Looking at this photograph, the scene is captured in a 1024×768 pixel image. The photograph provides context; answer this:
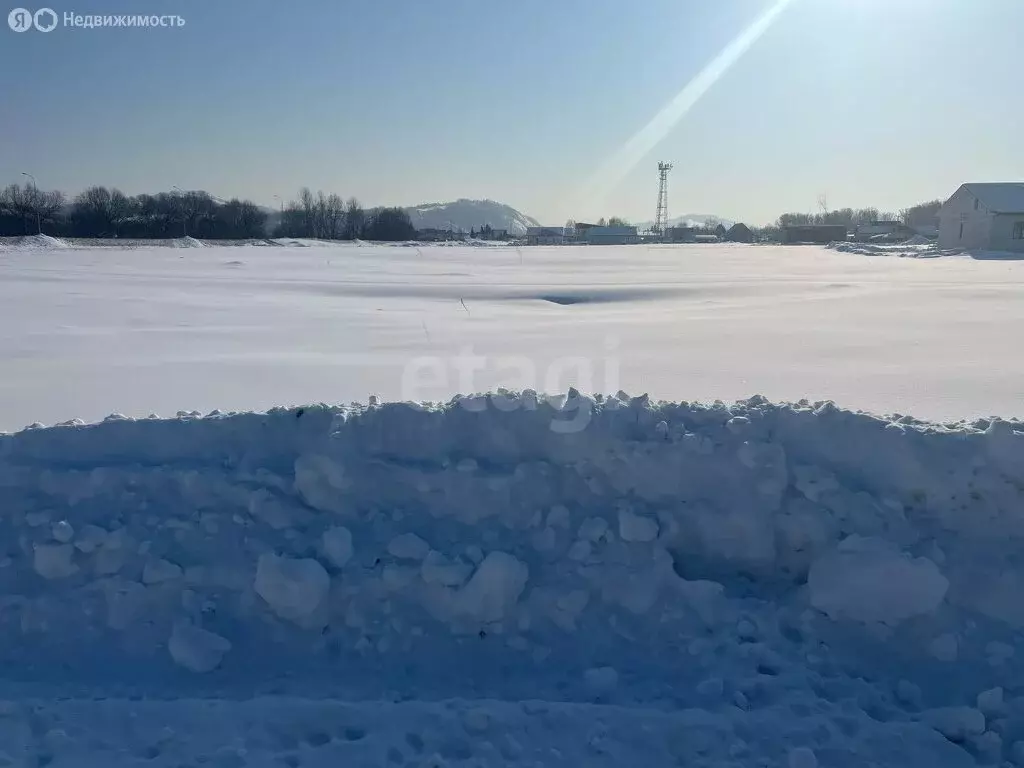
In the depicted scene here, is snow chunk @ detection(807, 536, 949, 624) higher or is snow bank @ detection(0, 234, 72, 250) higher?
snow bank @ detection(0, 234, 72, 250)

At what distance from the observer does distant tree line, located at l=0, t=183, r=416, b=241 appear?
66.9m

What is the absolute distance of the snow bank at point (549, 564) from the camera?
3.05 m

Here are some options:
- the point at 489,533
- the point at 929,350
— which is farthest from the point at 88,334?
the point at 929,350

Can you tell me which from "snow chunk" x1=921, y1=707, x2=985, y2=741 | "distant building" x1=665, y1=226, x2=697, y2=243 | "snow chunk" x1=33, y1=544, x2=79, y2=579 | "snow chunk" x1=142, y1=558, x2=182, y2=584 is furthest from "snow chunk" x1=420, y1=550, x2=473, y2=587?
"distant building" x1=665, y1=226, x2=697, y2=243

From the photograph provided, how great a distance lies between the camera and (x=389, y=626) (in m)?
3.31

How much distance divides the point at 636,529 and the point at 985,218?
51424 mm

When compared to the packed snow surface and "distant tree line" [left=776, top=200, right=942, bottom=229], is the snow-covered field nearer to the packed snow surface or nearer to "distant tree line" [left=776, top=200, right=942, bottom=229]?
the packed snow surface

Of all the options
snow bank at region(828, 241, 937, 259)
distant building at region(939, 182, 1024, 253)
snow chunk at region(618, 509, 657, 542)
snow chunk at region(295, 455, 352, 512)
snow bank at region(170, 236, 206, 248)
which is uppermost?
distant building at region(939, 182, 1024, 253)

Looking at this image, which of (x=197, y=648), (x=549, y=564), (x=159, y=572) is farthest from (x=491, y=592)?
(x=159, y=572)

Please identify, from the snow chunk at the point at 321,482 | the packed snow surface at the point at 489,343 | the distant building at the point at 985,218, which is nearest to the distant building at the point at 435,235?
the distant building at the point at 985,218

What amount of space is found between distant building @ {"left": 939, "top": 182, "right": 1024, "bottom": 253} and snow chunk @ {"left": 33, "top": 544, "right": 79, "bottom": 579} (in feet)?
167

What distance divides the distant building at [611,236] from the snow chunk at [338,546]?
269ft

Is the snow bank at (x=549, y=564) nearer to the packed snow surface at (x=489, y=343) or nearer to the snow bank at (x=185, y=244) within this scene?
the packed snow surface at (x=489, y=343)

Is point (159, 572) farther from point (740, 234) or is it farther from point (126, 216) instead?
point (740, 234)
